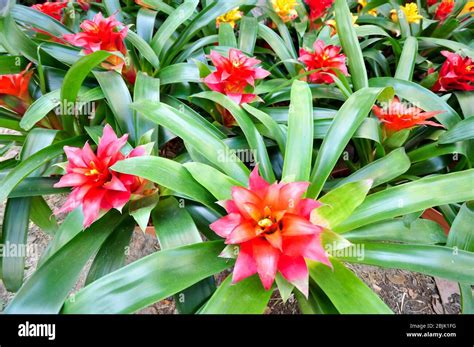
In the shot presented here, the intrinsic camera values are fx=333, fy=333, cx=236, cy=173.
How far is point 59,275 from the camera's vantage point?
2.81 feet

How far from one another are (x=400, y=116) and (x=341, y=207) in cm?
51

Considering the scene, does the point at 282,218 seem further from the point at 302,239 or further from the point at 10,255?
the point at 10,255

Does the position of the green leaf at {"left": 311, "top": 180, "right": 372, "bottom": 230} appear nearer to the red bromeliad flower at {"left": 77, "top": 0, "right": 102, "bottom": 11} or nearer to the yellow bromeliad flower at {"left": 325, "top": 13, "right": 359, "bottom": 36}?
the yellow bromeliad flower at {"left": 325, "top": 13, "right": 359, "bottom": 36}

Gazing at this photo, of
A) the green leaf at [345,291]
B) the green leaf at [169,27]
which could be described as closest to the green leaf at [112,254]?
the green leaf at [345,291]

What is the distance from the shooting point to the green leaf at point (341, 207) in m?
0.85

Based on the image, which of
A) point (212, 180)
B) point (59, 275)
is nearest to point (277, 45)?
point (212, 180)

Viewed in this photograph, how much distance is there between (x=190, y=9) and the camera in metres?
1.56

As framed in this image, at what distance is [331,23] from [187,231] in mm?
1501

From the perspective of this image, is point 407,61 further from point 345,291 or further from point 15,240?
point 15,240

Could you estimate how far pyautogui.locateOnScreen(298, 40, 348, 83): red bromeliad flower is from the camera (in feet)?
4.45

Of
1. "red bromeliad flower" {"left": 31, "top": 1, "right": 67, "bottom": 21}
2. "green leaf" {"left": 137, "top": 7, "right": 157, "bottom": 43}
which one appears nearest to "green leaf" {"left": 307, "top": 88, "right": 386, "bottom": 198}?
"green leaf" {"left": 137, "top": 7, "right": 157, "bottom": 43}

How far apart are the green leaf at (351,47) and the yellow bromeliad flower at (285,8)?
440mm
